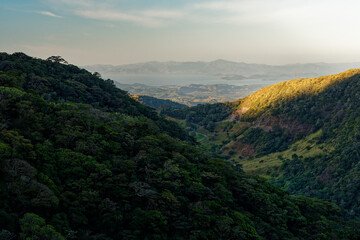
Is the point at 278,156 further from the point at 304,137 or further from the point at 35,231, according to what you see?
the point at 35,231

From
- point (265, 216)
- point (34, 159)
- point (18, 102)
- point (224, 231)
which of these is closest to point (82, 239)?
point (34, 159)

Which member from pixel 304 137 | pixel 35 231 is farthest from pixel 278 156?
pixel 35 231

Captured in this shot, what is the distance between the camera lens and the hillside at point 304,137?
4215 inches

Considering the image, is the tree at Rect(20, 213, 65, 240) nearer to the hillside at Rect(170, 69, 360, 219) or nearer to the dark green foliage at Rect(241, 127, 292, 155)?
the hillside at Rect(170, 69, 360, 219)

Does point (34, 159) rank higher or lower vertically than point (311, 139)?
higher

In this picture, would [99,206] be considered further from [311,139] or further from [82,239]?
[311,139]

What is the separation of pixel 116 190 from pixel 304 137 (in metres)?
134

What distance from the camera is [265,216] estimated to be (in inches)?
1847

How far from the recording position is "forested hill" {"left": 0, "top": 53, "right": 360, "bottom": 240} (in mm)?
27578

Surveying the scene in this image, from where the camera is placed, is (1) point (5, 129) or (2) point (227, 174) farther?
(2) point (227, 174)

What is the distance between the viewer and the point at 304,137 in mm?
148500

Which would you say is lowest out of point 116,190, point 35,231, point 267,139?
point 267,139

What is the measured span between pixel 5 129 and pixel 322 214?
59.6m

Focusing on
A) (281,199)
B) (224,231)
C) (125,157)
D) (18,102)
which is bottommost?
(281,199)
